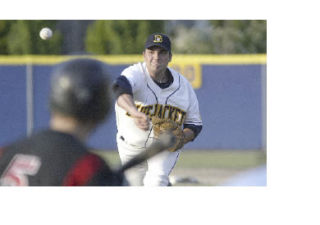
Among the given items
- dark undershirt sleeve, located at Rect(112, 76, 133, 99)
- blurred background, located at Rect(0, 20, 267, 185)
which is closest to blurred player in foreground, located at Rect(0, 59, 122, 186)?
dark undershirt sleeve, located at Rect(112, 76, 133, 99)

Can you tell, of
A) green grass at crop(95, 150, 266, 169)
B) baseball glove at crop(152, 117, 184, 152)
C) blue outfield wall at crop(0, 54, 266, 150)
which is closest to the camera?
baseball glove at crop(152, 117, 184, 152)

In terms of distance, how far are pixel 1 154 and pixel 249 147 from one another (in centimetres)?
725

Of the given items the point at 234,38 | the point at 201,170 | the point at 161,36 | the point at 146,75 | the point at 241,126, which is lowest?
the point at 201,170

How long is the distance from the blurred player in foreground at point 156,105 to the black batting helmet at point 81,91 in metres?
2.57

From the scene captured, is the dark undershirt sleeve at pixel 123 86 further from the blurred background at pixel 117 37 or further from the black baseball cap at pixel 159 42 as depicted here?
the blurred background at pixel 117 37

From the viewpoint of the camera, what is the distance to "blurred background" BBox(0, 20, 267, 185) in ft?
27.5

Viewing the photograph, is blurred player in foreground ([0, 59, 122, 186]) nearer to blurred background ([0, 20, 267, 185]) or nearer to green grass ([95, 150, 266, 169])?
blurred background ([0, 20, 267, 185])

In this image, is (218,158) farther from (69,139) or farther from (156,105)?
(69,139)

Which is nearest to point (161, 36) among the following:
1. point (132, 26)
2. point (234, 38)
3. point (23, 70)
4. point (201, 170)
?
point (201, 170)

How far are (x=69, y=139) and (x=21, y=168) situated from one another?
187mm

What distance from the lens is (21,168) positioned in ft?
5.89

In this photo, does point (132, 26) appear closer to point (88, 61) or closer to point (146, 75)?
point (146, 75)

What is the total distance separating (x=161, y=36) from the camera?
4.43 metres

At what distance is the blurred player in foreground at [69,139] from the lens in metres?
1.70
